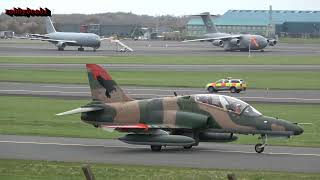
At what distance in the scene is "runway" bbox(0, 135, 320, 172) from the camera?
27.1 m

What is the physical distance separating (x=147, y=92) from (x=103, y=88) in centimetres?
2841

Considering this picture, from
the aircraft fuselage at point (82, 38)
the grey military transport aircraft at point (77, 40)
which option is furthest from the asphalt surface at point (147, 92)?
the grey military transport aircraft at point (77, 40)

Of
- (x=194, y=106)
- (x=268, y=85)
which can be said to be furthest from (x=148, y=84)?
(x=194, y=106)

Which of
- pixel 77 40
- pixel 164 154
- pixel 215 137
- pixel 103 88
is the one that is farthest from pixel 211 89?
pixel 77 40

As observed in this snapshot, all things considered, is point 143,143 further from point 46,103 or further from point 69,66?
point 69,66

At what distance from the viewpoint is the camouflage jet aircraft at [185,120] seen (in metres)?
30.2

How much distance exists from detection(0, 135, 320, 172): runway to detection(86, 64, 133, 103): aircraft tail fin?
1.81 meters

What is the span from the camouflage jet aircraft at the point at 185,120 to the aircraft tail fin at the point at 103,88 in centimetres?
22

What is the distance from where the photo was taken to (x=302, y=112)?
1843 inches

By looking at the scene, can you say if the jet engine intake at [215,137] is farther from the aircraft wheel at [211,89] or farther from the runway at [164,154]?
the aircraft wheel at [211,89]

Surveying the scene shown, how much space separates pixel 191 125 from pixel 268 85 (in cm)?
3900

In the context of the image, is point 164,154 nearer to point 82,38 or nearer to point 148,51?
point 148,51

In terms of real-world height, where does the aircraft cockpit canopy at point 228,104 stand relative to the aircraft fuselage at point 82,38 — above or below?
above

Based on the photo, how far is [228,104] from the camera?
31.0 meters
